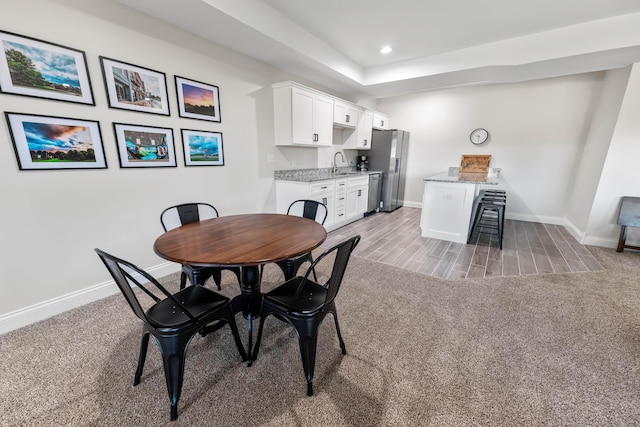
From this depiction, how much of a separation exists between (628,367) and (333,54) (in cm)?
419

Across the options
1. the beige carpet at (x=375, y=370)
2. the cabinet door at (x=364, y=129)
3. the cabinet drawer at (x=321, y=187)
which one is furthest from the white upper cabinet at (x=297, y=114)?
the beige carpet at (x=375, y=370)

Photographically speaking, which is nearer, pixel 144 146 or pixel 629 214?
pixel 144 146

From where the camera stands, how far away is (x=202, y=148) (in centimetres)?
275

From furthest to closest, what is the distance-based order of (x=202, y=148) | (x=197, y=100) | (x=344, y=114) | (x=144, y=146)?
(x=344, y=114), (x=202, y=148), (x=197, y=100), (x=144, y=146)

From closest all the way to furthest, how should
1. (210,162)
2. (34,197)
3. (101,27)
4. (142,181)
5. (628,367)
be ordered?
(628,367), (34,197), (101,27), (142,181), (210,162)

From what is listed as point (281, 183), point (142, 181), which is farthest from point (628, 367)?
point (142, 181)

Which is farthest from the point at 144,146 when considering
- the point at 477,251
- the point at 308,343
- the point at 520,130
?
the point at 520,130

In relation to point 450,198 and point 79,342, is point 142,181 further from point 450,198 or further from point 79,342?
point 450,198

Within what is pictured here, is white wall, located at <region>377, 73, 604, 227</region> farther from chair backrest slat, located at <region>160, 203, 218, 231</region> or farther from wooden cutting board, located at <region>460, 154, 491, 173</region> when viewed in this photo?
chair backrest slat, located at <region>160, 203, 218, 231</region>

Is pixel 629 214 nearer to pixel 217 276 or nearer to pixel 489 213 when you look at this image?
pixel 489 213

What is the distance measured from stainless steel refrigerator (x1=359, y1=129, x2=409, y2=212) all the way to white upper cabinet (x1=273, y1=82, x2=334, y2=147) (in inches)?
70.1

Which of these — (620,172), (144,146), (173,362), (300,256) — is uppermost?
(144,146)

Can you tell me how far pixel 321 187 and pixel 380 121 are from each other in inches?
110

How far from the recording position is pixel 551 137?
444cm
